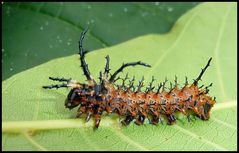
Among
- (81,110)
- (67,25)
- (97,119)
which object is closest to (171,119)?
(97,119)

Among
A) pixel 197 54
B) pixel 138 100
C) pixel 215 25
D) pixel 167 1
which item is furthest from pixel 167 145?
pixel 167 1

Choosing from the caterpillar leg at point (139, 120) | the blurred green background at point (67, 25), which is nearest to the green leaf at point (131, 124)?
the caterpillar leg at point (139, 120)

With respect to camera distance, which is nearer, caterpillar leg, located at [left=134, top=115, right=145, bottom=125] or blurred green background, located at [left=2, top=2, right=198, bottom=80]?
caterpillar leg, located at [left=134, top=115, right=145, bottom=125]

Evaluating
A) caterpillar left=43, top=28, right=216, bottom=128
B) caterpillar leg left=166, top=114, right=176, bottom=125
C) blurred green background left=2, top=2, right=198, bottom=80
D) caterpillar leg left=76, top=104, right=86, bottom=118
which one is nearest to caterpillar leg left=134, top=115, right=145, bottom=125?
caterpillar left=43, top=28, right=216, bottom=128

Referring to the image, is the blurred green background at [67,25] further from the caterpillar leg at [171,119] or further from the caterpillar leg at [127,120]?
the caterpillar leg at [171,119]

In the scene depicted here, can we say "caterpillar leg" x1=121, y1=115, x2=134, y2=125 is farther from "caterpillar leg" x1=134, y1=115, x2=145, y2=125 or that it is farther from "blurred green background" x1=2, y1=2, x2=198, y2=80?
"blurred green background" x1=2, y1=2, x2=198, y2=80

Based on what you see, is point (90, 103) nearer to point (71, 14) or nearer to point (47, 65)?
point (47, 65)

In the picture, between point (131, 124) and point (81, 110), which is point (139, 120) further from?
point (81, 110)
